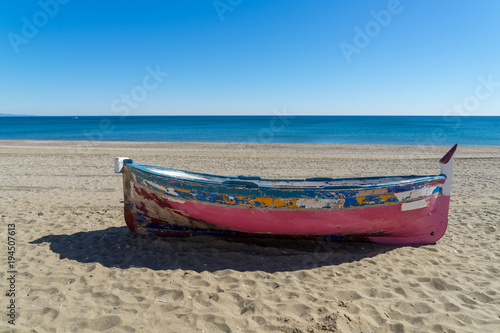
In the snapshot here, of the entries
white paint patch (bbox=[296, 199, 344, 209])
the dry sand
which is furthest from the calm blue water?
white paint patch (bbox=[296, 199, 344, 209])

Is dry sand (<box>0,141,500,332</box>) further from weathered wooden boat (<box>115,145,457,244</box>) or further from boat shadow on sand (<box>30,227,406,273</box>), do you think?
weathered wooden boat (<box>115,145,457,244</box>)

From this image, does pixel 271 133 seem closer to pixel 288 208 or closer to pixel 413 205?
pixel 413 205

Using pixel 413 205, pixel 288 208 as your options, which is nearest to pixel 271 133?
pixel 413 205

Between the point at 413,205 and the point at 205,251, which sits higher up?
the point at 413,205

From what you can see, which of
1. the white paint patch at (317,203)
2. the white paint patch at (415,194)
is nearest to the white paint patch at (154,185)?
the white paint patch at (317,203)

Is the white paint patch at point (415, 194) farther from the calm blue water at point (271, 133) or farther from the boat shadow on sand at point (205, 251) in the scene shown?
the calm blue water at point (271, 133)

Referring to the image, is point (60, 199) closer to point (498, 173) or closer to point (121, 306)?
point (121, 306)

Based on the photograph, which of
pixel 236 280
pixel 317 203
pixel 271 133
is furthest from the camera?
pixel 271 133

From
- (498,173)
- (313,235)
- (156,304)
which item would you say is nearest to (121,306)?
(156,304)

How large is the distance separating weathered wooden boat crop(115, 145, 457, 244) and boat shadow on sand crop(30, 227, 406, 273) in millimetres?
201

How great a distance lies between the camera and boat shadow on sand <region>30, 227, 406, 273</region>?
4.38m

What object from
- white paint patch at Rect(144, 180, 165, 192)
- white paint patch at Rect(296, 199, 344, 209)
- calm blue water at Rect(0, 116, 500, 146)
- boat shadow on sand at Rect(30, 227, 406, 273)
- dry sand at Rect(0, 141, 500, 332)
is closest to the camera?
dry sand at Rect(0, 141, 500, 332)

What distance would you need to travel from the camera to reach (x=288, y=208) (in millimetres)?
4562

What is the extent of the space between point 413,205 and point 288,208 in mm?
2022
